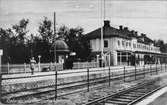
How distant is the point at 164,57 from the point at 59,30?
85.2 feet

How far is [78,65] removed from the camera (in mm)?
36938

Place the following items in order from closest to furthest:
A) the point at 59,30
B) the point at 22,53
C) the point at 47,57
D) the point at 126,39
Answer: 1. the point at 22,53
2. the point at 47,57
3. the point at 126,39
4. the point at 59,30

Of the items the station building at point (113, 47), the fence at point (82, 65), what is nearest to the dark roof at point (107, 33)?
the station building at point (113, 47)

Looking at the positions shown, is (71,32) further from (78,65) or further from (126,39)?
(78,65)

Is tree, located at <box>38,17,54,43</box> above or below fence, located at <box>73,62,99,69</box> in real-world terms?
above

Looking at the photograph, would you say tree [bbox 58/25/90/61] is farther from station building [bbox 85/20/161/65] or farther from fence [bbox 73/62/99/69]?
fence [bbox 73/62/99/69]

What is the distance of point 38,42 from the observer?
55.0 meters

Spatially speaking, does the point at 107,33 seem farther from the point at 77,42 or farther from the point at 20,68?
the point at 20,68

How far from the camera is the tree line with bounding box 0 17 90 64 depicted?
146 feet

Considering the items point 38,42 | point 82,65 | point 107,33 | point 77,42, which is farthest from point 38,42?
point 82,65

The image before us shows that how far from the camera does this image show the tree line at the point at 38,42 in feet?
146

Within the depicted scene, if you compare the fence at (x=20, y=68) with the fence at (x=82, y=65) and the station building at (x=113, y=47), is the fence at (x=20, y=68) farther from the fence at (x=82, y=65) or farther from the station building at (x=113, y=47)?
the station building at (x=113, y=47)

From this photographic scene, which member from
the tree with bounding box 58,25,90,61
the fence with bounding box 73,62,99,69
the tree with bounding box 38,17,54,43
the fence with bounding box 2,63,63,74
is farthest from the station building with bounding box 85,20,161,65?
the fence with bounding box 2,63,63,74

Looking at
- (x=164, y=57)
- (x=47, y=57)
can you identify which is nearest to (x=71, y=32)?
(x=47, y=57)
